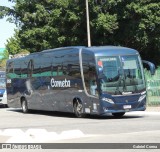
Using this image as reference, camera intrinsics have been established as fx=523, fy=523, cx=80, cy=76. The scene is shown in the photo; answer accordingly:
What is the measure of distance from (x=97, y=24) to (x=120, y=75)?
2113 centimetres

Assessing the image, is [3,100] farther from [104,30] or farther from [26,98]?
[104,30]

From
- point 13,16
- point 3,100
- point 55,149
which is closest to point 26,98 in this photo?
point 3,100

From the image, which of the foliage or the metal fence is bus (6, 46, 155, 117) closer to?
the metal fence

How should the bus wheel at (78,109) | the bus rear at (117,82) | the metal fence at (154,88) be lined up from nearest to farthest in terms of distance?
the bus rear at (117,82)
the bus wheel at (78,109)
the metal fence at (154,88)

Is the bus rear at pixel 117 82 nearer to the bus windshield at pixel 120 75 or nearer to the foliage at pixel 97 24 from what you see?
the bus windshield at pixel 120 75

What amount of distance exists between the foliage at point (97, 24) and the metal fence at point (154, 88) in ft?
44.6

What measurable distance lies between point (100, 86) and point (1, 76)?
1668 cm

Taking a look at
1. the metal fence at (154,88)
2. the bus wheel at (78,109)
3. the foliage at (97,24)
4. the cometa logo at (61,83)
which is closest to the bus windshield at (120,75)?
the bus wheel at (78,109)

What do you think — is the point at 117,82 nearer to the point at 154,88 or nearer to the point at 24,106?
the point at 154,88

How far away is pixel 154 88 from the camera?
92.4ft

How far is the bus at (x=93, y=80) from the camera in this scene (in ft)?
68.2

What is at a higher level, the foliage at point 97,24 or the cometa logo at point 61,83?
the foliage at point 97,24

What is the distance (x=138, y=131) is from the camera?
49.1 ft

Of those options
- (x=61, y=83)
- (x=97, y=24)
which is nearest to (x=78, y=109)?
(x=61, y=83)
